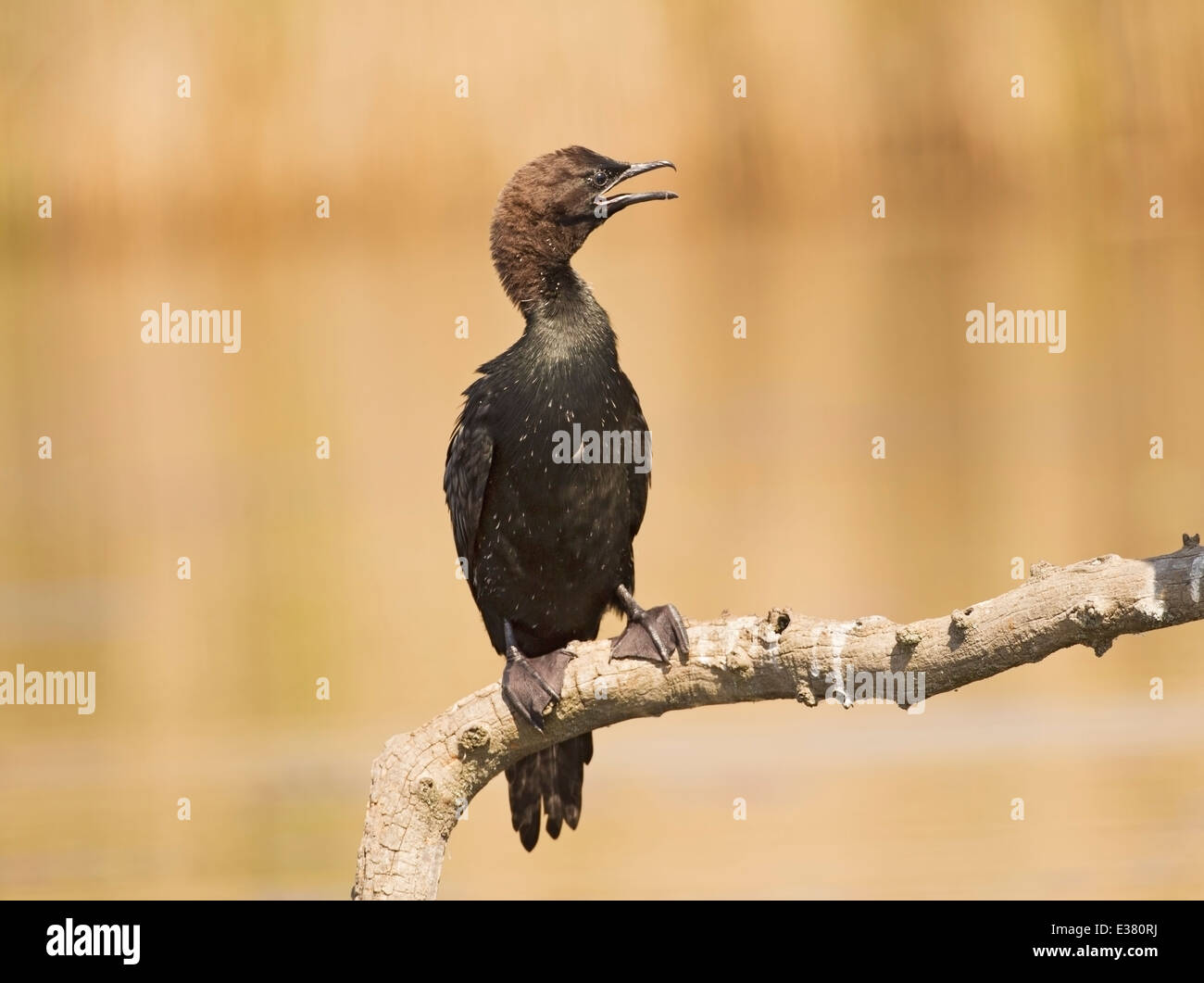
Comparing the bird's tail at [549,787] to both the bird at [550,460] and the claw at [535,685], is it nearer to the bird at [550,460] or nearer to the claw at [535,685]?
the bird at [550,460]

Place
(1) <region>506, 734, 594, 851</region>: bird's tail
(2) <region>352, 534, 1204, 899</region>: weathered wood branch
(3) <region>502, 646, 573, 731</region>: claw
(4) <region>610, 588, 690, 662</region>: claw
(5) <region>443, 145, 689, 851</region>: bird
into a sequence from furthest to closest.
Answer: (1) <region>506, 734, 594, 851</region>: bird's tail
(5) <region>443, 145, 689, 851</region>: bird
(3) <region>502, 646, 573, 731</region>: claw
(4) <region>610, 588, 690, 662</region>: claw
(2) <region>352, 534, 1204, 899</region>: weathered wood branch

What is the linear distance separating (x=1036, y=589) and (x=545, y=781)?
5.92 ft

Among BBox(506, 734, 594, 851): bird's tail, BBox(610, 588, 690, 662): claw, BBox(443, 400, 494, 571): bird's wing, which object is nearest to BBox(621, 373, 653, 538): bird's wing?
BBox(443, 400, 494, 571): bird's wing

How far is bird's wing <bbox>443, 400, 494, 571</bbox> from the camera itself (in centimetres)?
387

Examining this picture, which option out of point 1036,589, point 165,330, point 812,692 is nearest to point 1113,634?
point 1036,589

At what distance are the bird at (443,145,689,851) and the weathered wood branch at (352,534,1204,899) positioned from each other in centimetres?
30

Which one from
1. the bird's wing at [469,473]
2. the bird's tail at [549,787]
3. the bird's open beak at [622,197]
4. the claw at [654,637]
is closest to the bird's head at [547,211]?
the bird's open beak at [622,197]

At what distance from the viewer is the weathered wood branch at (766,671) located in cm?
265

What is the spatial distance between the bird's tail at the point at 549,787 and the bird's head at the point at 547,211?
1438 millimetres

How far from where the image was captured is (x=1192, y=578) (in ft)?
8.28

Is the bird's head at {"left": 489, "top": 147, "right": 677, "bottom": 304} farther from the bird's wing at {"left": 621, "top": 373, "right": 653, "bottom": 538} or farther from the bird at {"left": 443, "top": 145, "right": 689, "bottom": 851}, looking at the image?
the bird's wing at {"left": 621, "top": 373, "right": 653, "bottom": 538}

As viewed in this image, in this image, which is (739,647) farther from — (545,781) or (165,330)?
(165,330)

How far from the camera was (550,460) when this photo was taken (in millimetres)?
3766

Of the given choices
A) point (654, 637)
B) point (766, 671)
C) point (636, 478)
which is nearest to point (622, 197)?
point (636, 478)
